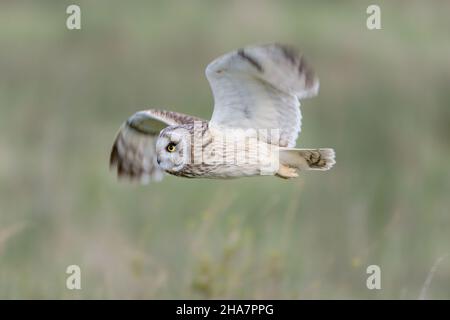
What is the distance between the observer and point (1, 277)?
25.7 ft

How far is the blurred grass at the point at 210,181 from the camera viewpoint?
8430 mm

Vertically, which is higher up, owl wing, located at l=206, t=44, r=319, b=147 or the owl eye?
owl wing, located at l=206, t=44, r=319, b=147

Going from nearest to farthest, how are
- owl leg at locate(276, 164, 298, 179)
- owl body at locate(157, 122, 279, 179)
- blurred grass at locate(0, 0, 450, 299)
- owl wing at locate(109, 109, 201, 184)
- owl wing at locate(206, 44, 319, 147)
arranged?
owl wing at locate(206, 44, 319, 147) → owl body at locate(157, 122, 279, 179) → owl leg at locate(276, 164, 298, 179) → owl wing at locate(109, 109, 201, 184) → blurred grass at locate(0, 0, 450, 299)

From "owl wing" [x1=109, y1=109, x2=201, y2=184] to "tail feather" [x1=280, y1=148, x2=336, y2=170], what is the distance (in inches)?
33.0

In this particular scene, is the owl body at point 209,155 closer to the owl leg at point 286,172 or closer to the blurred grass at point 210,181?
the owl leg at point 286,172

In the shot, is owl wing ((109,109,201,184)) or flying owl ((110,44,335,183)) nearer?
flying owl ((110,44,335,183))

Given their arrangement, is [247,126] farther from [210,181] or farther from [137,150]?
[210,181]

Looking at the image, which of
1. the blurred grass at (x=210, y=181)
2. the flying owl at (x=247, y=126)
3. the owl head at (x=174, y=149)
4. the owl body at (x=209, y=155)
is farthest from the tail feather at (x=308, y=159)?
the blurred grass at (x=210, y=181)

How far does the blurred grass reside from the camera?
8.43 m

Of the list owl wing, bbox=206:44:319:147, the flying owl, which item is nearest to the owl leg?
the flying owl

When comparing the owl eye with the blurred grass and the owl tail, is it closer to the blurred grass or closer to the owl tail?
the owl tail

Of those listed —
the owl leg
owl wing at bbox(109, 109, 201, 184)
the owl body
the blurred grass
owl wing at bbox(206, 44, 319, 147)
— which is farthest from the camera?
the blurred grass
